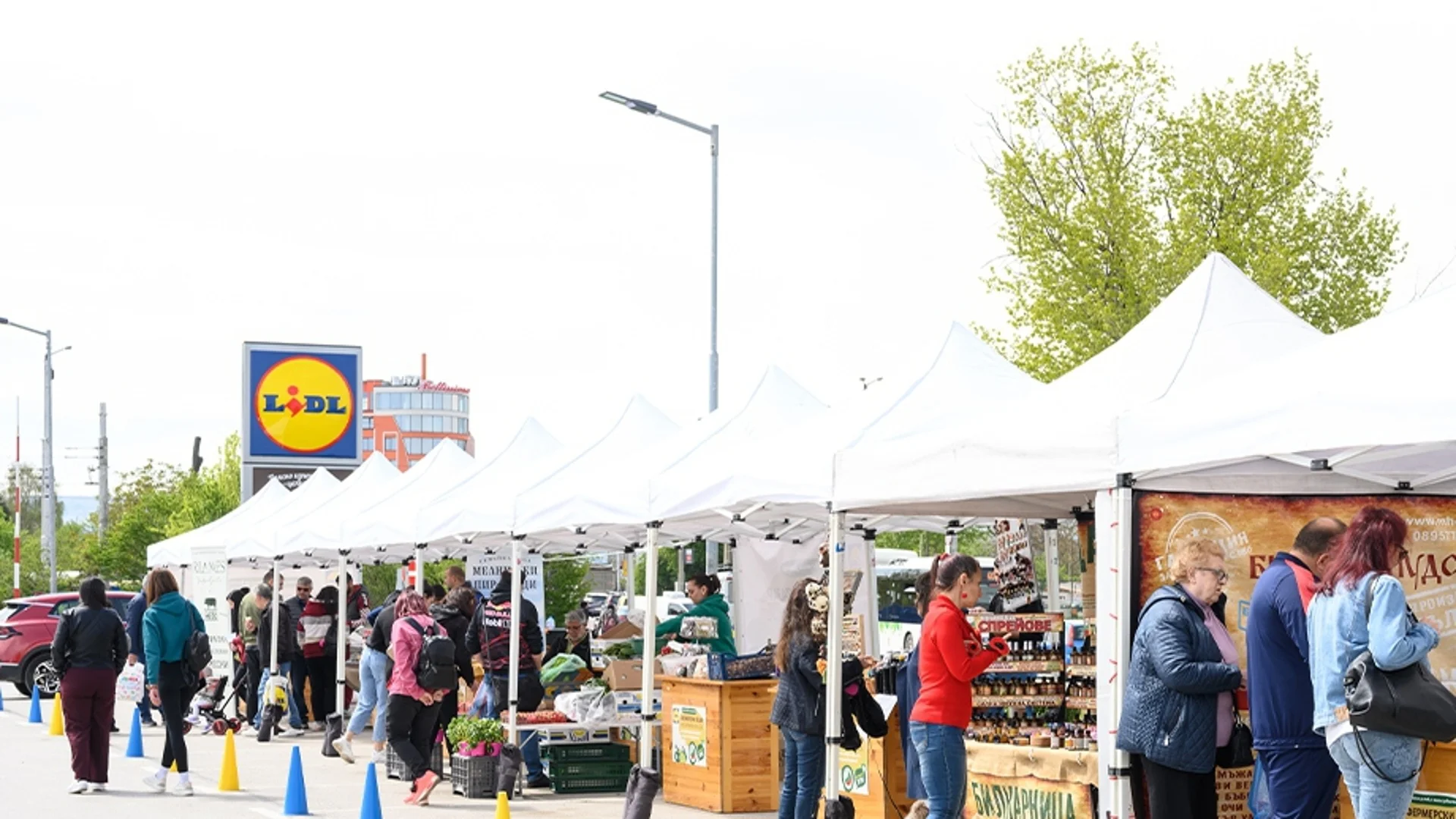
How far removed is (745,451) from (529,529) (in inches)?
109

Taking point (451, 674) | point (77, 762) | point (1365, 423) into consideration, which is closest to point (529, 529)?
point (451, 674)

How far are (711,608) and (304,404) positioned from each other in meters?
22.1

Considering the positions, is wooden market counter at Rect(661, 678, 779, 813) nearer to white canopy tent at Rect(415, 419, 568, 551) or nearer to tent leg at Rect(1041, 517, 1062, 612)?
white canopy tent at Rect(415, 419, 568, 551)

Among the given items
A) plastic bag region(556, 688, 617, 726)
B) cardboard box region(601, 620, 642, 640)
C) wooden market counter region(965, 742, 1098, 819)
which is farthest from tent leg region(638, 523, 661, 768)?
cardboard box region(601, 620, 642, 640)

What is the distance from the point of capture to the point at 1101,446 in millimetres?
8875

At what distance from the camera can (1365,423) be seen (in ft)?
25.3

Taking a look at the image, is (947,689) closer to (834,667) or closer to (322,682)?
(834,667)

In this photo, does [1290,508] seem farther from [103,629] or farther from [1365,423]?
[103,629]

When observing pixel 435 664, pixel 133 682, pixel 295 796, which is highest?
pixel 435 664

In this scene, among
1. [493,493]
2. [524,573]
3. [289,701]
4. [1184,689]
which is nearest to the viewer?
[1184,689]

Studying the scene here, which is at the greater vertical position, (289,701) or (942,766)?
(942,766)

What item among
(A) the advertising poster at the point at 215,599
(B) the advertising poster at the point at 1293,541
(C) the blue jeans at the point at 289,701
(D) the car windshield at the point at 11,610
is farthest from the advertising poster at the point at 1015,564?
(D) the car windshield at the point at 11,610

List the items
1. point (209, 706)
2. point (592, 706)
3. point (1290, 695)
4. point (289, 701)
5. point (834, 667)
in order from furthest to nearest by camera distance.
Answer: point (209, 706) → point (289, 701) → point (592, 706) → point (834, 667) → point (1290, 695)

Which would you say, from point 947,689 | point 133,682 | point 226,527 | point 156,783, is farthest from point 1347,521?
point 226,527
